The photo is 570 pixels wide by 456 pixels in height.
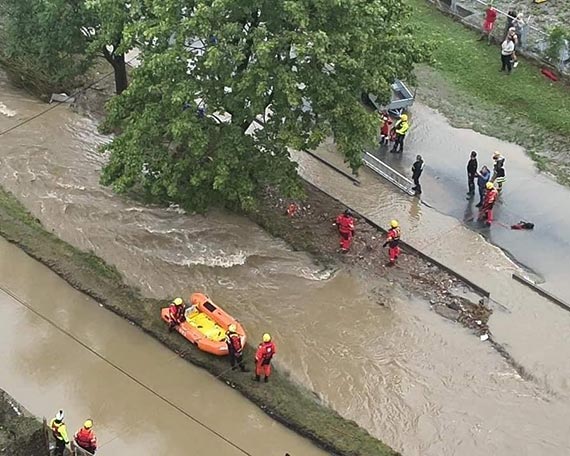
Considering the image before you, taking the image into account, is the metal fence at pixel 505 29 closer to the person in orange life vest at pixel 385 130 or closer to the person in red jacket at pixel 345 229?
the person in orange life vest at pixel 385 130

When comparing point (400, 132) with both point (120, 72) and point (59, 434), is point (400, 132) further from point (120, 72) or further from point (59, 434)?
point (59, 434)

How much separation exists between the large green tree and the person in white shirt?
863cm

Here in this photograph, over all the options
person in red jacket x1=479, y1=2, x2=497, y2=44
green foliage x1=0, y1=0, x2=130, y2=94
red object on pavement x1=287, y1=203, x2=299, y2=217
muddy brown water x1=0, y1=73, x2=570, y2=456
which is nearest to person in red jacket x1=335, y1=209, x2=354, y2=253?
muddy brown water x1=0, y1=73, x2=570, y2=456

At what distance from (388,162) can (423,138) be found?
78.7 inches

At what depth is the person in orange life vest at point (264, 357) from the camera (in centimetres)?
2127

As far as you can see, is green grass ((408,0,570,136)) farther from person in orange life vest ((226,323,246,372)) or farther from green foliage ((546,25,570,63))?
person in orange life vest ((226,323,246,372))

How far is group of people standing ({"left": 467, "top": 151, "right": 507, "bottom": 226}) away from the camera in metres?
27.1

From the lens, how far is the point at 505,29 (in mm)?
35219

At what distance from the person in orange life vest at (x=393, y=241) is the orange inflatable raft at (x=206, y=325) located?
4.79 m

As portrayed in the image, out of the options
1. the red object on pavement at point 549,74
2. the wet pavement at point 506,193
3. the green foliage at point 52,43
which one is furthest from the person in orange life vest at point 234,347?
the red object on pavement at point 549,74

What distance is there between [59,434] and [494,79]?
68.2ft

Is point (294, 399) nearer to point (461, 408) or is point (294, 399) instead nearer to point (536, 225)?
point (461, 408)

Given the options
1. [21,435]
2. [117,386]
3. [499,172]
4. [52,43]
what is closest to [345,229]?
[499,172]

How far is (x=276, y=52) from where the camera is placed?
75.3 feet
